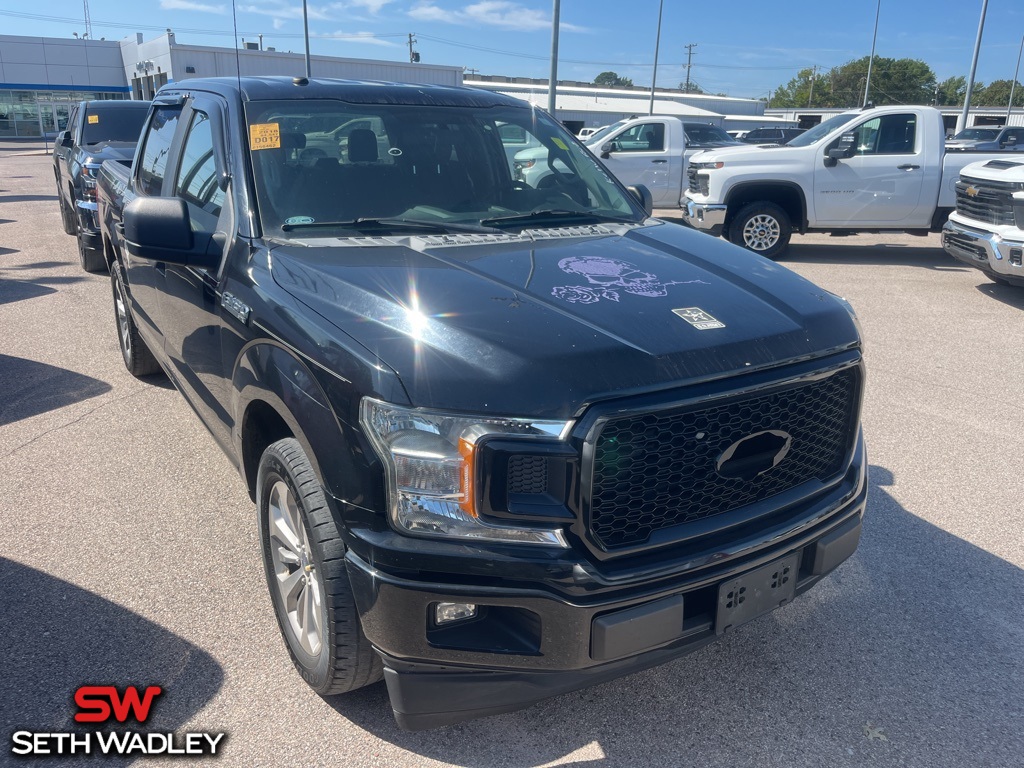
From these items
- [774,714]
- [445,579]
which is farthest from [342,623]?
[774,714]

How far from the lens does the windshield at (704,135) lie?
17.0 meters

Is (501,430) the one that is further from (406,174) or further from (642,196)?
(642,196)

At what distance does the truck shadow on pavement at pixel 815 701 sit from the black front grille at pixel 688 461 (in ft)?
2.60

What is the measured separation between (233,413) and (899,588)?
2778 millimetres

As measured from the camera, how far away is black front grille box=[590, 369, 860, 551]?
217 cm

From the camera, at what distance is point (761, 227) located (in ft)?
36.9

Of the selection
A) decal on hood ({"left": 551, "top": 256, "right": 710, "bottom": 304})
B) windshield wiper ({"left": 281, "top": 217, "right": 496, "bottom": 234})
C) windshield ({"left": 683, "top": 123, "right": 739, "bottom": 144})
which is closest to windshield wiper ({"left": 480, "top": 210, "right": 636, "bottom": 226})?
windshield wiper ({"left": 281, "top": 217, "right": 496, "bottom": 234})

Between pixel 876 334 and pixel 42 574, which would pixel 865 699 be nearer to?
pixel 42 574

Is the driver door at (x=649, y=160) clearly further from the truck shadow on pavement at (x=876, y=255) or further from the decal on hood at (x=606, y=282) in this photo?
the decal on hood at (x=606, y=282)

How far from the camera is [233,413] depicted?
313cm

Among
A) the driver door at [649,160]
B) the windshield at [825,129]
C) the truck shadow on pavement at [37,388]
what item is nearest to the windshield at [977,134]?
the driver door at [649,160]

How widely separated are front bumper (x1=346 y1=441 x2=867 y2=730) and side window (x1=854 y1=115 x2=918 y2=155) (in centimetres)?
1044

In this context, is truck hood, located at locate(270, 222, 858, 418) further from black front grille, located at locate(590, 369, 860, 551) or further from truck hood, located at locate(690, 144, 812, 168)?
truck hood, located at locate(690, 144, 812, 168)

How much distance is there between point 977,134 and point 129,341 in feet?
77.9
